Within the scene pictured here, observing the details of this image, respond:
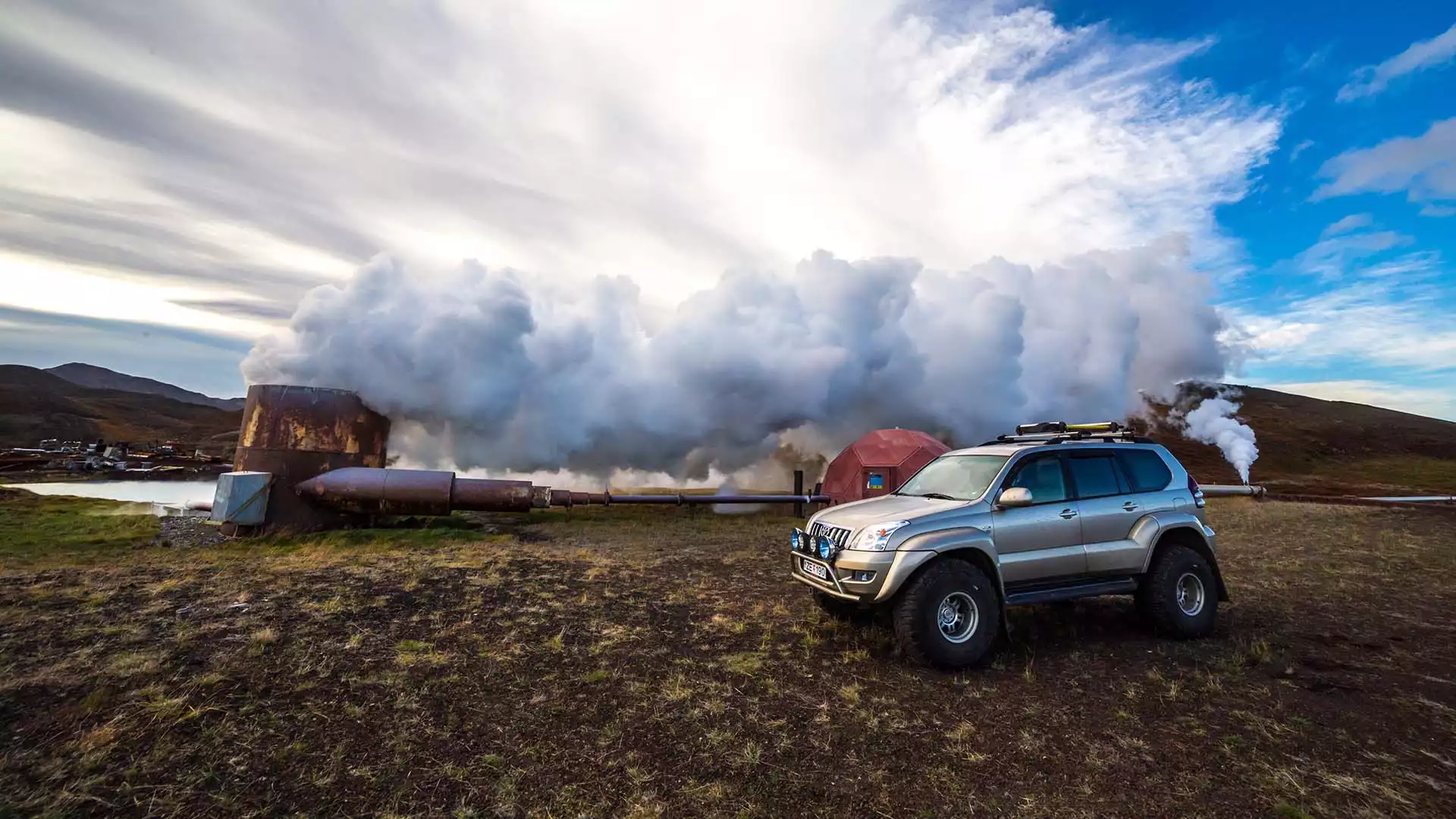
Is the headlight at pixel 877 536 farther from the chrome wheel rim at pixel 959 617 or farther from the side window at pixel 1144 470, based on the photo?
the side window at pixel 1144 470

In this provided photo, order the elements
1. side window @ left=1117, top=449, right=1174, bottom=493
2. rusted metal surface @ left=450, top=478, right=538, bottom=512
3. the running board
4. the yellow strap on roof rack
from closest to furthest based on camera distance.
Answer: the running board
side window @ left=1117, top=449, right=1174, bottom=493
the yellow strap on roof rack
rusted metal surface @ left=450, top=478, right=538, bottom=512

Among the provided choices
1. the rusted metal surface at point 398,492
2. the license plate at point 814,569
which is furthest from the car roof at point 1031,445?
the rusted metal surface at point 398,492

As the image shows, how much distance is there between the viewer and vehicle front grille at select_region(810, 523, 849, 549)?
21.5 ft

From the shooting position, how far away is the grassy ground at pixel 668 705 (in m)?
4.02

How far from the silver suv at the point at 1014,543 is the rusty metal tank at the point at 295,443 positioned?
43.2 feet

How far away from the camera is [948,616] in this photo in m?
6.40

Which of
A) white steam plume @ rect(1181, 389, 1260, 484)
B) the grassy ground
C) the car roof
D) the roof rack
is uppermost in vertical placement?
white steam plume @ rect(1181, 389, 1260, 484)

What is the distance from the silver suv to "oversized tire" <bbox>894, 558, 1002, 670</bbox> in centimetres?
1

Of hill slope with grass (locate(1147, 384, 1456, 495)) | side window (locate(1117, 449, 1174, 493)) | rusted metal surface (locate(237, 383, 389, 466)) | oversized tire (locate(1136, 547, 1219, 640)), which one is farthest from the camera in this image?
hill slope with grass (locate(1147, 384, 1456, 495))

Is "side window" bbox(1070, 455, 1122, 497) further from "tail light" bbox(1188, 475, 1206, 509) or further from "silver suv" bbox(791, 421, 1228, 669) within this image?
"tail light" bbox(1188, 475, 1206, 509)

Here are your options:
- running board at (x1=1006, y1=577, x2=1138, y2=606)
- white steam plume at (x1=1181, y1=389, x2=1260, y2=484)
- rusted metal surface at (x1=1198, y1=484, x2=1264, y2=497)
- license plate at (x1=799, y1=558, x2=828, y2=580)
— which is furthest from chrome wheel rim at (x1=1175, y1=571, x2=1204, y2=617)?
white steam plume at (x1=1181, y1=389, x2=1260, y2=484)

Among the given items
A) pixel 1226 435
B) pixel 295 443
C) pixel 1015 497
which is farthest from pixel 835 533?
pixel 1226 435

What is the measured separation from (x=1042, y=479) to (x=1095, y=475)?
0.77 metres

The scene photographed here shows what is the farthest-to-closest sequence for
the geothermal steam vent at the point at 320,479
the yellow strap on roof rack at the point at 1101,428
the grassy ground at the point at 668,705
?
the geothermal steam vent at the point at 320,479 → the yellow strap on roof rack at the point at 1101,428 → the grassy ground at the point at 668,705
